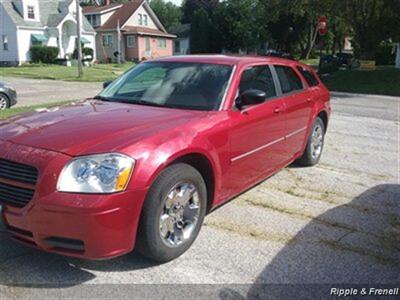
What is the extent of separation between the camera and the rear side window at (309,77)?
21.4ft

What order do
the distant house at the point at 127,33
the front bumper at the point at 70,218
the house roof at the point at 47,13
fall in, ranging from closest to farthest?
the front bumper at the point at 70,218 → the house roof at the point at 47,13 → the distant house at the point at 127,33

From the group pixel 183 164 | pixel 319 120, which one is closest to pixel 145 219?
pixel 183 164

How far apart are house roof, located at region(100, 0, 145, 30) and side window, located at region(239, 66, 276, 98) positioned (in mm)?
47504

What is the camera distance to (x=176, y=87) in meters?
4.67

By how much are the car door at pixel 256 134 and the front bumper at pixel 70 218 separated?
1468 mm

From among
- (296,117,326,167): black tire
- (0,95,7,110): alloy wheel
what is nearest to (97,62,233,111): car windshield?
(296,117,326,167): black tire

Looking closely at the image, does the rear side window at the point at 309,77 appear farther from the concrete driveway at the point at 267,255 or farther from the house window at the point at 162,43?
the house window at the point at 162,43

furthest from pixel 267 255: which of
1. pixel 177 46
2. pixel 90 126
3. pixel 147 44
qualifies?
pixel 177 46

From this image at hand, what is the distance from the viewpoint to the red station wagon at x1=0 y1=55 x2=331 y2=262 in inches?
124

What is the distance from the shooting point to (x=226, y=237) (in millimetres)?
4258

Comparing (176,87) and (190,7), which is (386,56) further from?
(176,87)

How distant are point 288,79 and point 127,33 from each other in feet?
151

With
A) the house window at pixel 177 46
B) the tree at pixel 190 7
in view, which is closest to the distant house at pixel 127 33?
the house window at pixel 177 46

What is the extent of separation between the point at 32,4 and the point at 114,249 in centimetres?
4220
